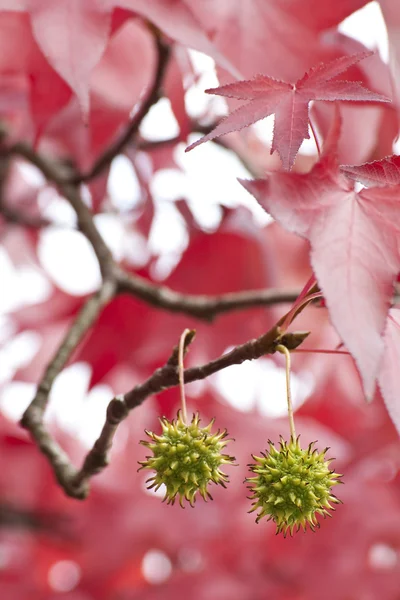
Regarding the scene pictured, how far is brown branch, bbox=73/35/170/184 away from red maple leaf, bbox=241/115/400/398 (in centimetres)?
41

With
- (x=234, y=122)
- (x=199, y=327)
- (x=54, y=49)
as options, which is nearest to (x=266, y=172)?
(x=234, y=122)

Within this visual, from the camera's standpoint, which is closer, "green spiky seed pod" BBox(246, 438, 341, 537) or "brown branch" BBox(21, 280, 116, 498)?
"green spiky seed pod" BBox(246, 438, 341, 537)

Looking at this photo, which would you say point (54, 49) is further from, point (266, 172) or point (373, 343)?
point (373, 343)

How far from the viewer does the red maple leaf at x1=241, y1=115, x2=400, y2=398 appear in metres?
0.36

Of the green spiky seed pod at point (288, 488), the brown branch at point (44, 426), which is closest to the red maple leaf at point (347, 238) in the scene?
the green spiky seed pod at point (288, 488)

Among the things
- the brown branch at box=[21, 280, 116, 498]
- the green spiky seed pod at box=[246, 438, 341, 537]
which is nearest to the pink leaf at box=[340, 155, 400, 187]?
the green spiky seed pod at box=[246, 438, 341, 537]

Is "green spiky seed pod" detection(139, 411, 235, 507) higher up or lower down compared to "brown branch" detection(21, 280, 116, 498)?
higher up

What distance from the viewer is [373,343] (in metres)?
0.36

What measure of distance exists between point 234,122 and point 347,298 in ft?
0.44

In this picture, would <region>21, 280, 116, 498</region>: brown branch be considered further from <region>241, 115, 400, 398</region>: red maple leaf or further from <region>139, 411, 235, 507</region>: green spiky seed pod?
<region>241, 115, 400, 398</region>: red maple leaf

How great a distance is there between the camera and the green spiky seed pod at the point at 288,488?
440mm

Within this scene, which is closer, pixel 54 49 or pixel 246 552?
pixel 54 49

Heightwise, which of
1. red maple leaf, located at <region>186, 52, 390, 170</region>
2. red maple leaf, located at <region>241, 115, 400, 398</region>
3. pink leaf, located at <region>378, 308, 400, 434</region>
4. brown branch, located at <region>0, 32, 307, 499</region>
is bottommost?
brown branch, located at <region>0, 32, 307, 499</region>

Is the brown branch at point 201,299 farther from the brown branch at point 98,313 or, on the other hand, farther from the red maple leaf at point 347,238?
the red maple leaf at point 347,238
